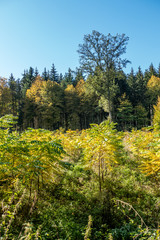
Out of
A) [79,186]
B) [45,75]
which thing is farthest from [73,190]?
[45,75]

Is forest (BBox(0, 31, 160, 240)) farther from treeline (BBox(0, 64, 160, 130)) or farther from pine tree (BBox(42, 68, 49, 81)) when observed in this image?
pine tree (BBox(42, 68, 49, 81))

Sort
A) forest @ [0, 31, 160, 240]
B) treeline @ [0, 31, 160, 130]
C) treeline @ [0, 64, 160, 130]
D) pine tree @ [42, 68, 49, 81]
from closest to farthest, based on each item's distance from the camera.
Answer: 1. forest @ [0, 31, 160, 240]
2. treeline @ [0, 31, 160, 130]
3. treeline @ [0, 64, 160, 130]
4. pine tree @ [42, 68, 49, 81]

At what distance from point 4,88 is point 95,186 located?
27062mm

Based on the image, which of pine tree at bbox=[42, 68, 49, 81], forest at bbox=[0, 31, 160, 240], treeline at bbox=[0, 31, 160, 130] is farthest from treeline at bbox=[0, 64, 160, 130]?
forest at bbox=[0, 31, 160, 240]

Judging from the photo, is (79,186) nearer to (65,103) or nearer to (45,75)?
(65,103)

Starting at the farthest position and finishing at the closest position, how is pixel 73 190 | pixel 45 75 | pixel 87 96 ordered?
pixel 45 75 < pixel 87 96 < pixel 73 190

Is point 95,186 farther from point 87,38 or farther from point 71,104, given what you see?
point 71,104

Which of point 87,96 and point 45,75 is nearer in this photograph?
point 87,96

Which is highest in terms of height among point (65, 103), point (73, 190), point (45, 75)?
point (45, 75)

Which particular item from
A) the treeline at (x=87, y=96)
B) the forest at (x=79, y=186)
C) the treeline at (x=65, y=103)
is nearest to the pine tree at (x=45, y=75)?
the treeline at (x=87, y=96)

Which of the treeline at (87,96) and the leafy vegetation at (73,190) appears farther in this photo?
the treeline at (87,96)

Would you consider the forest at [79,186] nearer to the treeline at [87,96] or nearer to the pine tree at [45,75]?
the treeline at [87,96]

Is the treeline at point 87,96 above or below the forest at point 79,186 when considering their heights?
above

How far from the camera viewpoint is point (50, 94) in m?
30.9
